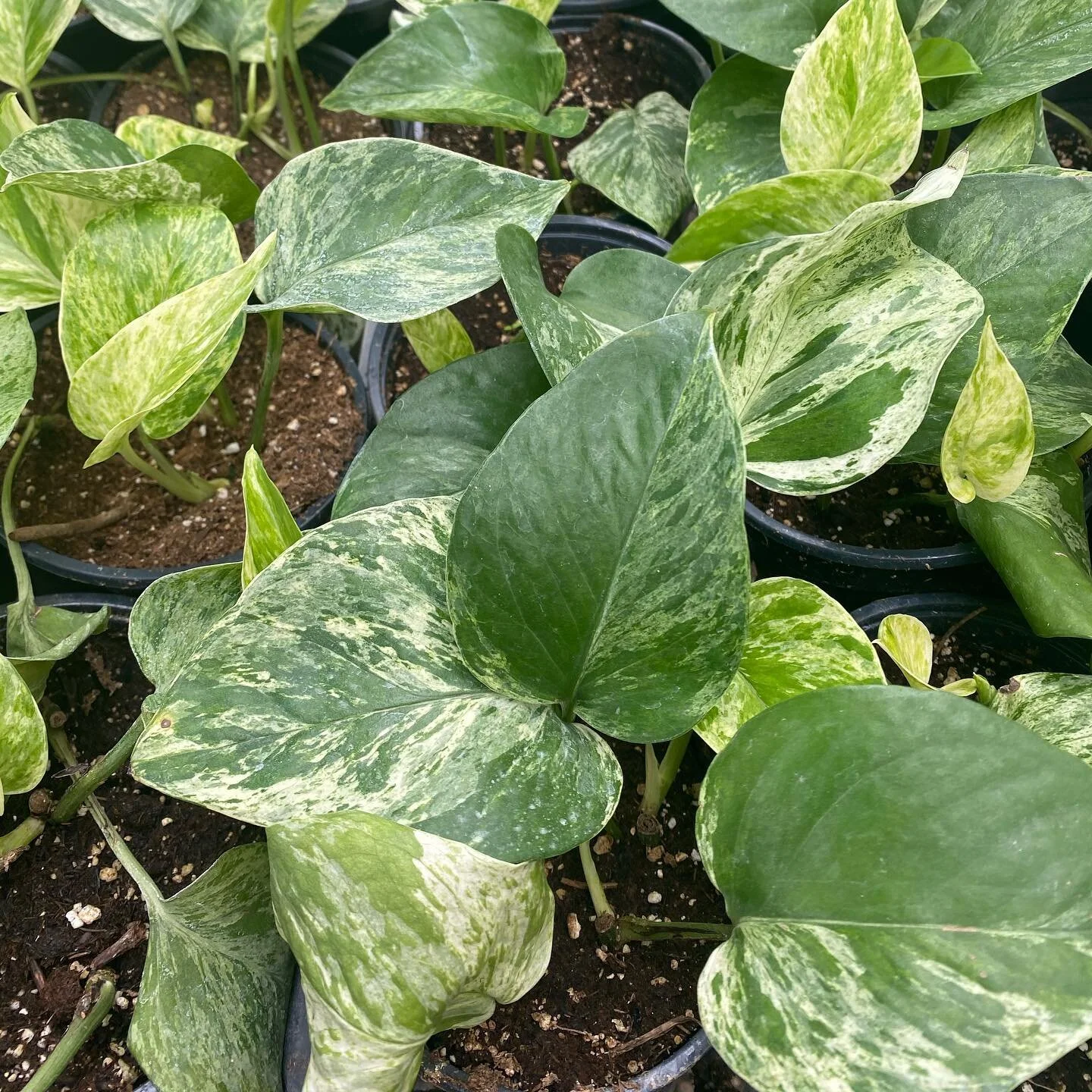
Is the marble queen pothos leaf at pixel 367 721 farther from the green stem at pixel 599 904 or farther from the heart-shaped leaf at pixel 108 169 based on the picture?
the heart-shaped leaf at pixel 108 169

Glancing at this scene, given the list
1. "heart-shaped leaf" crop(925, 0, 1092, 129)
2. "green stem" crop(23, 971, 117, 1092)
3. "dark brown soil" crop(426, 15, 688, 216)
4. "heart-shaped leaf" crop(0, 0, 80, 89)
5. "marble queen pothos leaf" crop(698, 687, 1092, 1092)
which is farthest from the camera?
"dark brown soil" crop(426, 15, 688, 216)

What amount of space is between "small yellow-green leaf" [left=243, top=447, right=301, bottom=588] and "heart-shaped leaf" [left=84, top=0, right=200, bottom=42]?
0.84 meters

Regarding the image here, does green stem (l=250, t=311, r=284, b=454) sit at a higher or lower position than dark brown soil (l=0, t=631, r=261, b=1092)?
higher

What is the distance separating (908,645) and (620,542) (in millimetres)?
254

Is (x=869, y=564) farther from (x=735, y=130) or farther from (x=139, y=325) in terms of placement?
(x=139, y=325)

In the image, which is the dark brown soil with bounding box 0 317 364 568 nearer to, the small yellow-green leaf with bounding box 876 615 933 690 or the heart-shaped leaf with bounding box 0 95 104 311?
the heart-shaped leaf with bounding box 0 95 104 311

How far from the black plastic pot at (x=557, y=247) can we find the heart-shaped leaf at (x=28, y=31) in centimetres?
39

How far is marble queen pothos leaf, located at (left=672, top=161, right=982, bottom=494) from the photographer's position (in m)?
0.51

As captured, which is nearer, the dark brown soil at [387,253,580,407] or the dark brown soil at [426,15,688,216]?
the dark brown soil at [387,253,580,407]

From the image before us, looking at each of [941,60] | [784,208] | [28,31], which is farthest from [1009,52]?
[28,31]

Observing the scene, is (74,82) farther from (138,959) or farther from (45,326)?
(138,959)

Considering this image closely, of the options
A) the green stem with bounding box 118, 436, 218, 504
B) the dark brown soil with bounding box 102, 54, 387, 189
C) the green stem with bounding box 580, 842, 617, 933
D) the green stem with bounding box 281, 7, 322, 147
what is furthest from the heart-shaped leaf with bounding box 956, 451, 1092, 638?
the dark brown soil with bounding box 102, 54, 387, 189

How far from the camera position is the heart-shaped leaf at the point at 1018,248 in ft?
1.99

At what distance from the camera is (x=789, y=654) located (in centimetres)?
57
